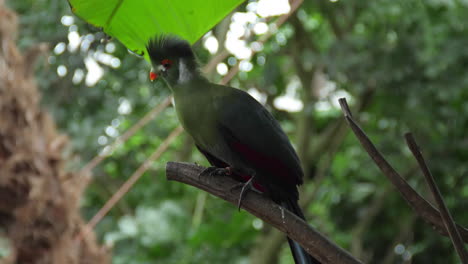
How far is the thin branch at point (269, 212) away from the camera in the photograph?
51 centimetres

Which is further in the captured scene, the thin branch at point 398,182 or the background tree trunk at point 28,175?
the background tree trunk at point 28,175

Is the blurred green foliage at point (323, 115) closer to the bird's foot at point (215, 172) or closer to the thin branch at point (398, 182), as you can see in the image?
the bird's foot at point (215, 172)

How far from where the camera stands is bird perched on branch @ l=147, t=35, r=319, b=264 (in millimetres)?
713

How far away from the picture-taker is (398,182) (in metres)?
0.47

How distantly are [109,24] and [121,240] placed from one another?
6.33ft

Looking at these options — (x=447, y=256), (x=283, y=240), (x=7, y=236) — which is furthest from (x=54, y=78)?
(x=447, y=256)

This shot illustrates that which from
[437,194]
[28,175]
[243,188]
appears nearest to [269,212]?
[243,188]

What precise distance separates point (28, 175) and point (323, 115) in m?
1.83

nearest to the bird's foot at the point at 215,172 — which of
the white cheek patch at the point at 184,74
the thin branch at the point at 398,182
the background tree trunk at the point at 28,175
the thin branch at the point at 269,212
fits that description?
the thin branch at the point at 269,212

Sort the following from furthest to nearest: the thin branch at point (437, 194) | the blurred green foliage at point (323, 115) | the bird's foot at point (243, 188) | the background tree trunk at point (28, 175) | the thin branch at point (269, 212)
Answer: the blurred green foliage at point (323, 115), the background tree trunk at point (28, 175), the bird's foot at point (243, 188), the thin branch at point (269, 212), the thin branch at point (437, 194)

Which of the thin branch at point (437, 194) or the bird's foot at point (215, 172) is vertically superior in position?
the thin branch at point (437, 194)

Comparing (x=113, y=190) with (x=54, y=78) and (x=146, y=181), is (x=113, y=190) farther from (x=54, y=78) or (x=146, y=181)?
(x=54, y=78)

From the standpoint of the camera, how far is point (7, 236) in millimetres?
1634

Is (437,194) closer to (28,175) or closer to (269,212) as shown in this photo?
(269,212)
